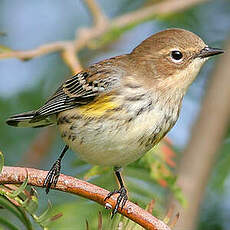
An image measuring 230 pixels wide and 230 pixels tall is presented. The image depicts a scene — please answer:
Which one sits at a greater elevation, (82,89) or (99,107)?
(82,89)

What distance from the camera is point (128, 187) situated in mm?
3783

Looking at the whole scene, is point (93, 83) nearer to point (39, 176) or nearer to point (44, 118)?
point (44, 118)

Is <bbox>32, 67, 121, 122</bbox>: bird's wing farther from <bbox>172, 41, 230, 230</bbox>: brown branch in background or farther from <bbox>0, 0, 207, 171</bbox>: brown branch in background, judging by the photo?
<bbox>172, 41, 230, 230</bbox>: brown branch in background

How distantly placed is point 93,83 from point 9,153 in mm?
1417

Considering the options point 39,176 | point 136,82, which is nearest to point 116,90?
point 136,82

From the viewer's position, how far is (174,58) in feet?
12.8

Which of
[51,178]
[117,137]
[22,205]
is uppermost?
[117,137]

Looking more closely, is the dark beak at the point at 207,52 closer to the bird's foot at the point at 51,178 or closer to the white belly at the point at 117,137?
the white belly at the point at 117,137

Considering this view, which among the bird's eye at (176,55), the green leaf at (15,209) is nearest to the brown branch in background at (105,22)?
the bird's eye at (176,55)

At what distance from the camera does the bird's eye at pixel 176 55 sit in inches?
152

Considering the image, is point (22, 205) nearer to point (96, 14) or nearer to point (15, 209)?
point (15, 209)

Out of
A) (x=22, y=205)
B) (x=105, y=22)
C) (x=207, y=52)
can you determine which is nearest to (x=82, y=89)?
(x=105, y=22)

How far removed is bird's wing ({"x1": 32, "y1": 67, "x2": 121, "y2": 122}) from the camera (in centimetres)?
379

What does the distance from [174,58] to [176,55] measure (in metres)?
0.02
